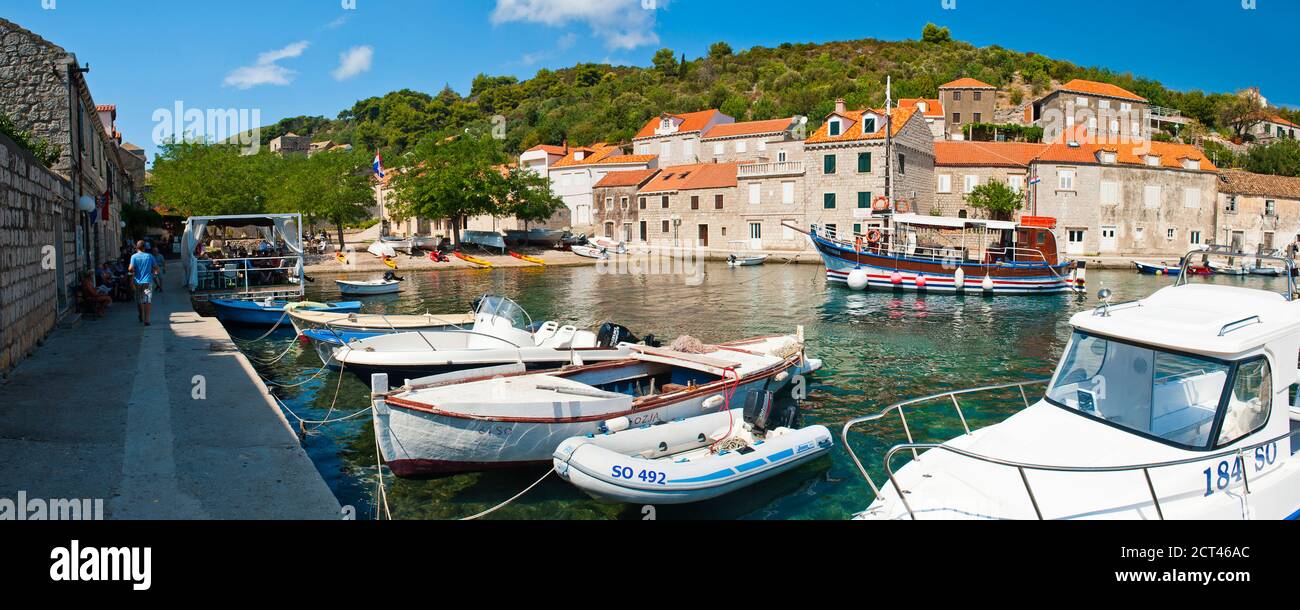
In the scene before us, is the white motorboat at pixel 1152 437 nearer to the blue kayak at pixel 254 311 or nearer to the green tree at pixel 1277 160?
the blue kayak at pixel 254 311

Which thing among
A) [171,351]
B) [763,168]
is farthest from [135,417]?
[763,168]

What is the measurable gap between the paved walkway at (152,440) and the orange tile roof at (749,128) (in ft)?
195

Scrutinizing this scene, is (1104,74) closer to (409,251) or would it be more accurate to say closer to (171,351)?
(409,251)

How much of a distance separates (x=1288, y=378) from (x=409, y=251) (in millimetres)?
51471

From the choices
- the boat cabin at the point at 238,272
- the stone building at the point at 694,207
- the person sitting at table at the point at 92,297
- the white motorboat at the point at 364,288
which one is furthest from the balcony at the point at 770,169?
the person sitting at table at the point at 92,297

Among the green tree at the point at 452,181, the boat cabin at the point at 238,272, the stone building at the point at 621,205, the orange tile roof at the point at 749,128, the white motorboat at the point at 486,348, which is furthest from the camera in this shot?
the orange tile roof at the point at 749,128

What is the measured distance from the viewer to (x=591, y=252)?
2272 inches

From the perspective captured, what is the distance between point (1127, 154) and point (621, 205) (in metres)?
39.0

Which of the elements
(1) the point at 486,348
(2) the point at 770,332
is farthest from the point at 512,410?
(2) the point at 770,332

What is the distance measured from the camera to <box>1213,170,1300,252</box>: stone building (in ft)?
A: 181

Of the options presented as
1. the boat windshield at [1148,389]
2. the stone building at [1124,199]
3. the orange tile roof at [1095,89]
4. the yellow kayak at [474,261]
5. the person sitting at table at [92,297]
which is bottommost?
the boat windshield at [1148,389]

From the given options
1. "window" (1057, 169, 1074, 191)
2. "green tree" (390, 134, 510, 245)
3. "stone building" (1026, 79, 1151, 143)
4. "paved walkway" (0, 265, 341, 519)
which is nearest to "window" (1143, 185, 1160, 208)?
"window" (1057, 169, 1074, 191)

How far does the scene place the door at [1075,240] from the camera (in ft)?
177

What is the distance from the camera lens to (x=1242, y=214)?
2176 inches
